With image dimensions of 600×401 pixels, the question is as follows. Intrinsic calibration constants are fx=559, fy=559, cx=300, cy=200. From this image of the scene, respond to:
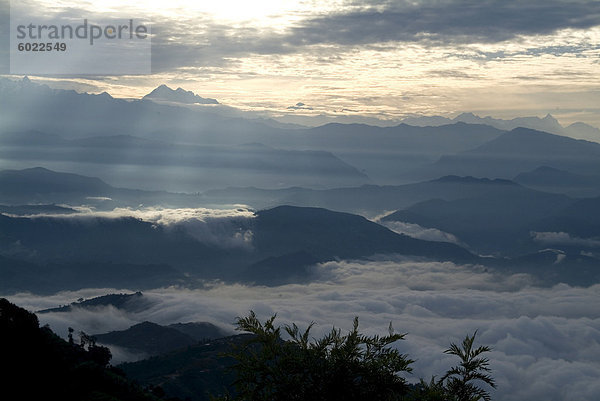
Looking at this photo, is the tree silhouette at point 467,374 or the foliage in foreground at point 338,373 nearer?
the foliage in foreground at point 338,373

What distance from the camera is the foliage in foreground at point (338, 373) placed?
17375mm

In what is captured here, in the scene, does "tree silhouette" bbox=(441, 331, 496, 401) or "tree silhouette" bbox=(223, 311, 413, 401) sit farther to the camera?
"tree silhouette" bbox=(441, 331, 496, 401)

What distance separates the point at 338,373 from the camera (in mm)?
17422

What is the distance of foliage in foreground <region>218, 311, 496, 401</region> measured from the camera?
17375 millimetres

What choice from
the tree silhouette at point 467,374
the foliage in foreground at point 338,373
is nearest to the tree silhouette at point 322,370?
the foliage in foreground at point 338,373

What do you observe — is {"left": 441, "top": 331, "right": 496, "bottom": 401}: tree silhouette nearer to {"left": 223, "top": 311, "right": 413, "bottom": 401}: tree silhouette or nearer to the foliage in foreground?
the foliage in foreground

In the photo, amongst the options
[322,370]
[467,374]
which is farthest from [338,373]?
[467,374]

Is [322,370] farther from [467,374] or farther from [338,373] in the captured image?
[467,374]

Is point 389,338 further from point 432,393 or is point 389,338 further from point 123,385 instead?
point 123,385

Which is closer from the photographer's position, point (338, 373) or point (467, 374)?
point (338, 373)

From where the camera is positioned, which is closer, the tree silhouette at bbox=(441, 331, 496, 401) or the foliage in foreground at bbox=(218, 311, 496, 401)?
the foliage in foreground at bbox=(218, 311, 496, 401)

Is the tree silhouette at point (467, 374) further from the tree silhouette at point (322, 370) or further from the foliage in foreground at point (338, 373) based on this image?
the tree silhouette at point (322, 370)

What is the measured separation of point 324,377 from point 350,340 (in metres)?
1.46

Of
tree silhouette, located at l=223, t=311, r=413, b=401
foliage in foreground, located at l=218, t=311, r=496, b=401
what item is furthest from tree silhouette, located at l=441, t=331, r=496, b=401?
tree silhouette, located at l=223, t=311, r=413, b=401
